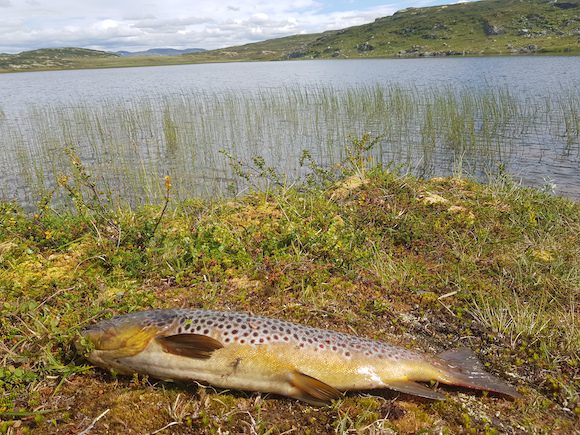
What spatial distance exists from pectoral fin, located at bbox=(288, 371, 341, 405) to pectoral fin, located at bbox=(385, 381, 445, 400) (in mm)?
462

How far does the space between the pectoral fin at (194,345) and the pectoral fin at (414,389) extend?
1.43 m

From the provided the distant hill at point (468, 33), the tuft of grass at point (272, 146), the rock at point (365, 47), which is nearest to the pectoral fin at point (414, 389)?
the tuft of grass at point (272, 146)

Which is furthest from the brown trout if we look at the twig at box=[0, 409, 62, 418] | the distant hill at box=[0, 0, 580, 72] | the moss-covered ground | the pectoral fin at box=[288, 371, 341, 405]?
the distant hill at box=[0, 0, 580, 72]

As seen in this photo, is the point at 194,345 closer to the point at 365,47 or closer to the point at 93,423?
the point at 93,423

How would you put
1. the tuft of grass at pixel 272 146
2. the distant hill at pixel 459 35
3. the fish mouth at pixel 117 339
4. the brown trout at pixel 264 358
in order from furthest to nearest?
the distant hill at pixel 459 35 → the tuft of grass at pixel 272 146 → the fish mouth at pixel 117 339 → the brown trout at pixel 264 358

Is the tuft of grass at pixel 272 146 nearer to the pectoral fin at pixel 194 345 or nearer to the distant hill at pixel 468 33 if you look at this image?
the pectoral fin at pixel 194 345

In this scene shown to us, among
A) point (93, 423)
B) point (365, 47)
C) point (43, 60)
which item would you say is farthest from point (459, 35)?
point (93, 423)

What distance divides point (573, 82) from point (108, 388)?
3477 centimetres

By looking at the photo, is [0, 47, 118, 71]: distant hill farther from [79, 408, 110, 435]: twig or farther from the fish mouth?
[79, 408, 110, 435]: twig

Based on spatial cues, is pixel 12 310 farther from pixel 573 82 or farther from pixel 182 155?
pixel 573 82

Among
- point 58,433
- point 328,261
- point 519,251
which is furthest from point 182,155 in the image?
point 58,433

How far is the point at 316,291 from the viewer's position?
196 inches

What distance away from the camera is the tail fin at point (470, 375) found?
3.44 metres

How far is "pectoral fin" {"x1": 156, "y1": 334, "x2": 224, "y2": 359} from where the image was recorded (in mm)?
3312
